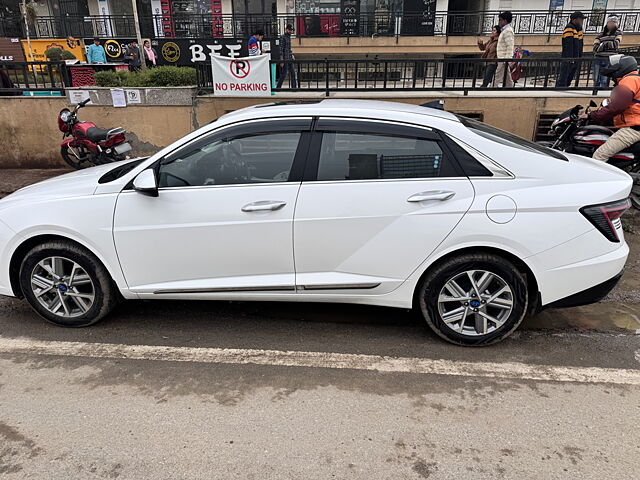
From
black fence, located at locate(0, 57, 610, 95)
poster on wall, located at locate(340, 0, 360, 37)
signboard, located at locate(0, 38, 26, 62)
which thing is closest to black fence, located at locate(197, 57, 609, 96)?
black fence, located at locate(0, 57, 610, 95)

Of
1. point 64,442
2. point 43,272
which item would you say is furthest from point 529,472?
point 43,272

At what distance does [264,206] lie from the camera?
3314 millimetres

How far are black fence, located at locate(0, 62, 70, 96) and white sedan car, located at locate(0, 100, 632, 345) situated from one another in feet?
20.6

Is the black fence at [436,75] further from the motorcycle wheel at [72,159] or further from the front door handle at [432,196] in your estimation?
the front door handle at [432,196]

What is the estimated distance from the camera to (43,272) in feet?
12.1

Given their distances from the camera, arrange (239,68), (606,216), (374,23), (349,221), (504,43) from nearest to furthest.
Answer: (606,216) < (349,221) < (239,68) < (504,43) < (374,23)

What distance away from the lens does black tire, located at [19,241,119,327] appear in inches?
141

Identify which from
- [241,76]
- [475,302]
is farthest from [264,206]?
[241,76]

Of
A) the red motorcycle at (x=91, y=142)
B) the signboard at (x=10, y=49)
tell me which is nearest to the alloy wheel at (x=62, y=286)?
the red motorcycle at (x=91, y=142)

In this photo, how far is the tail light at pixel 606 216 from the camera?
318cm

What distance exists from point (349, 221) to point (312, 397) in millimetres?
1168

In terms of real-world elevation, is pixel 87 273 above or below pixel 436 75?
below

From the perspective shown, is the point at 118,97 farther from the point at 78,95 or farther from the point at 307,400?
the point at 307,400

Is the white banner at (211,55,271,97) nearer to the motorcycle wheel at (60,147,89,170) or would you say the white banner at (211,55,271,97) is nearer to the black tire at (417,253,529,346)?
the motorcycle wheel at (60,147,89,170)
